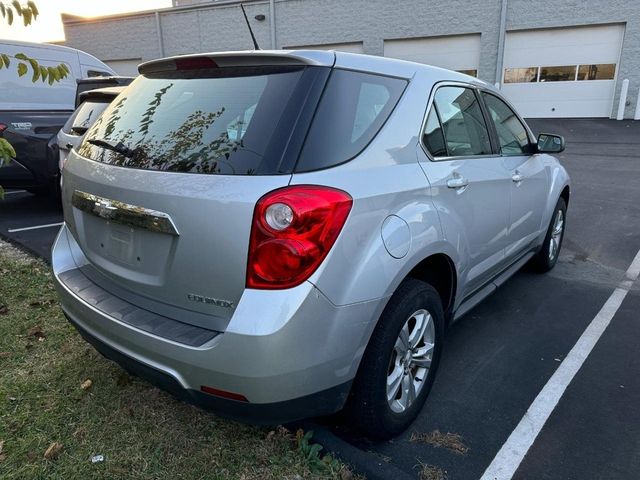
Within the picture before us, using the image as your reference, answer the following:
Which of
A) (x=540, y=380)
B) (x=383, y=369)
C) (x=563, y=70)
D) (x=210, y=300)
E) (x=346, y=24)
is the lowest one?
(x=540, y=380)

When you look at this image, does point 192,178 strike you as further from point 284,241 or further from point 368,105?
point 368,105

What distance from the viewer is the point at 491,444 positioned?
2414mm

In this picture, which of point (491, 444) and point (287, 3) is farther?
point (287, 3)

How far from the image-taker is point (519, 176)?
3.51 meters

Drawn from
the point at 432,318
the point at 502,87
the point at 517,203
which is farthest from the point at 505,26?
the point at 432,318

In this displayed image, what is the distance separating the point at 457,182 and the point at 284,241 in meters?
1.25

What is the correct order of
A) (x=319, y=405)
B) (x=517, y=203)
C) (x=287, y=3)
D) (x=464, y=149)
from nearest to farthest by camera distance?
(x=319, y=405) → (x=464, y=149) → (x=517, y=203) → (x=287, y=3)

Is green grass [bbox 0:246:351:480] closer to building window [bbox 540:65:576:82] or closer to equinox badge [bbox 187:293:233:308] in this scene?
equinox badge [bbox 187:293:233:308]

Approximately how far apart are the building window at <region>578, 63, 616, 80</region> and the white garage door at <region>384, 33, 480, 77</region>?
12.4 ft

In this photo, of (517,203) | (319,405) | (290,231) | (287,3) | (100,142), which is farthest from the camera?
(287,3)

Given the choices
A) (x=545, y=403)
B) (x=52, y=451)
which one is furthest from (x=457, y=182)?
(x=52, y=451)

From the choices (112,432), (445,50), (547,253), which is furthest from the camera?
(445,50)

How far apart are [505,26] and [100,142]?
19633 millimetres

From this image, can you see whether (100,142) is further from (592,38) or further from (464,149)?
(592,38)
